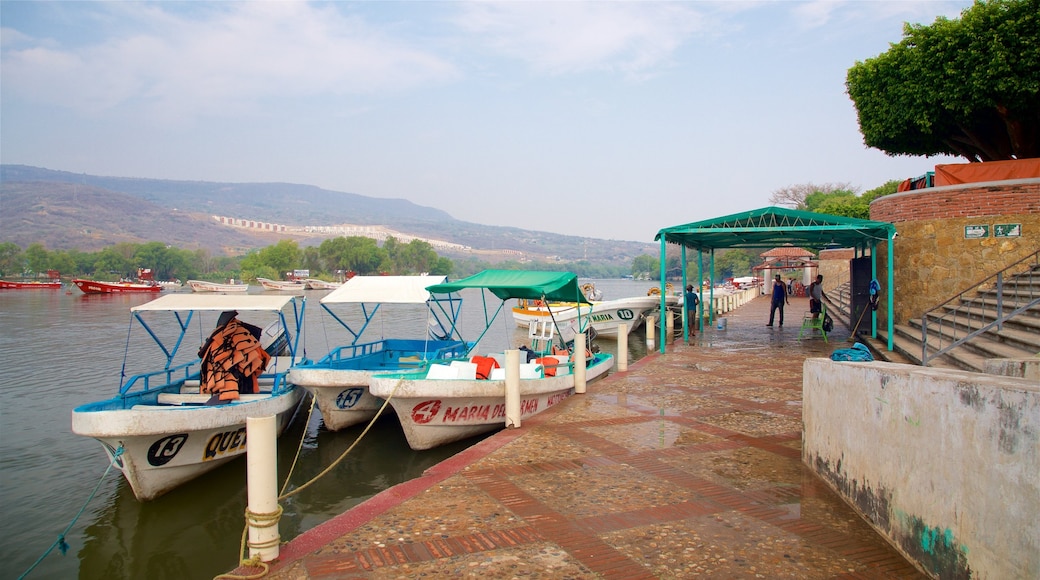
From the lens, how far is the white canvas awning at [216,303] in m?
9.88

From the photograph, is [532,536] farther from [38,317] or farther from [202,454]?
[38,317]

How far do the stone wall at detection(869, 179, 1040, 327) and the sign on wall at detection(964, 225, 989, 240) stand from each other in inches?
2.4

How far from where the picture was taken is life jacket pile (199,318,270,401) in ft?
31.1

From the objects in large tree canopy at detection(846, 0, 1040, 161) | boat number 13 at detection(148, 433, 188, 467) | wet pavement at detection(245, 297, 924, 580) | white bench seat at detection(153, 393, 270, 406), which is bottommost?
boat number 13 at detection(148, 433, 188, 467)

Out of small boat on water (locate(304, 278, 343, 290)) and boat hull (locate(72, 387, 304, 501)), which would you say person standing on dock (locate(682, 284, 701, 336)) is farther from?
small boat on water (locate(304, 278, 343, 290))

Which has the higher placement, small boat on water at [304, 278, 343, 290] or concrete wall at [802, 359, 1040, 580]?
concrete wall at [802, 359, 1040, 580]

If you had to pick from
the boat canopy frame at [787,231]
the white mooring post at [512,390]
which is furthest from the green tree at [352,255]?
the white mooring post at [512,390]

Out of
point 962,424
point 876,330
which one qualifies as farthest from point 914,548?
point 876,330

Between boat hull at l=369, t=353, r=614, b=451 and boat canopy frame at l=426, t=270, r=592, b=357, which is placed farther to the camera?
boat canopy frame at l=426, t=270, r=592, b=357

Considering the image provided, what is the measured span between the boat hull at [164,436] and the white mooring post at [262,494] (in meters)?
3.96

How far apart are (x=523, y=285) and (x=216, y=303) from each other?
5255 millimetres

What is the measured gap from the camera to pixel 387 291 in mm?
12680

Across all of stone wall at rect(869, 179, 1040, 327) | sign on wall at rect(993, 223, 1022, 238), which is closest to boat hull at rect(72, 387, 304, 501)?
stone wall at rect(869, 179, 1040, 327)

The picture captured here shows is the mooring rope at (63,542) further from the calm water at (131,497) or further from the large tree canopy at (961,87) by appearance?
the large tree canopy at (961,87)
